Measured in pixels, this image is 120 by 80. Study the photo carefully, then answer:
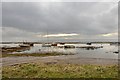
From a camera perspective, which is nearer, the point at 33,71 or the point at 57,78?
the point at 57,78

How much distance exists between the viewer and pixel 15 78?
13758 millimetres

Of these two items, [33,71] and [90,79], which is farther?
[33,71]

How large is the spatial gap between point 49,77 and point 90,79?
3.02m

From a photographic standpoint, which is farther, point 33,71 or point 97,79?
point 33,71

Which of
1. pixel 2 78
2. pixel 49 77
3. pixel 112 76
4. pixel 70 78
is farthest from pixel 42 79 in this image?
pixel 112 76

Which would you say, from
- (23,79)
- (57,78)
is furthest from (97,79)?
(23,79)

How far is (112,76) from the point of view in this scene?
552 inches

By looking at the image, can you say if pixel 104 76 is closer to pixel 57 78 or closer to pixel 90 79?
pixel 90 79

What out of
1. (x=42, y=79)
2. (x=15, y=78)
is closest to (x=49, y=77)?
(x=42, y=79)

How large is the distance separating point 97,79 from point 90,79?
1.64ft

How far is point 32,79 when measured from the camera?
1347 centimetres

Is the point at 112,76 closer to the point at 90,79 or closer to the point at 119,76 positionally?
the point at 119,76

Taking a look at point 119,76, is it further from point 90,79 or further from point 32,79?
point 32,79

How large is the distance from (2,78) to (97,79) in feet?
22.8
